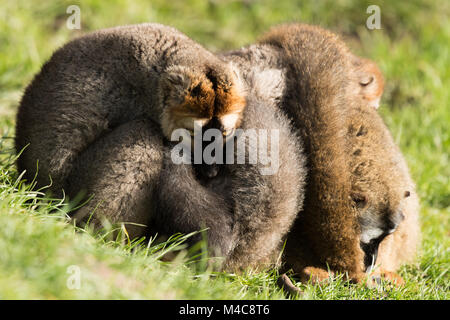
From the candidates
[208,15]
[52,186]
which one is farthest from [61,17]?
[52,186]

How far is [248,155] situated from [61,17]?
6.76 meters

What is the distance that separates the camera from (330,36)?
6.20 meters

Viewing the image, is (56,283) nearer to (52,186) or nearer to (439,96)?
(52,186)

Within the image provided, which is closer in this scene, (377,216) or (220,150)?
(220,150)

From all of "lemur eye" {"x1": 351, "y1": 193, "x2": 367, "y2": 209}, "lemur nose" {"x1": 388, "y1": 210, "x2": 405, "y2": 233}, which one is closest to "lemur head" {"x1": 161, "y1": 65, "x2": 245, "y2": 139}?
"lemur eye" {"x1": 351, "y1": 193, "x2": 367, "y2": 209}

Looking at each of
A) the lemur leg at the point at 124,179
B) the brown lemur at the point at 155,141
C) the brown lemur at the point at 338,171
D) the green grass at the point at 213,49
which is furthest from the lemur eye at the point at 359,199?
the lemur leg at the point at 124,179

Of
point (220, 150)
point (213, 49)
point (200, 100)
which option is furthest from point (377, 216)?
point (213, 49)

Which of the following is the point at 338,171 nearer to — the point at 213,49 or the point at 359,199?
the point at 359,199

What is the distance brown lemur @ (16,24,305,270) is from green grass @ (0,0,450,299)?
0.25 metres

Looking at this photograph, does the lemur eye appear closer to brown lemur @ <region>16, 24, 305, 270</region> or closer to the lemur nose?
the lemur nose

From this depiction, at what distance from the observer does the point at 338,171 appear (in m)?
5.45

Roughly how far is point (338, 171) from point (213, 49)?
5.82m

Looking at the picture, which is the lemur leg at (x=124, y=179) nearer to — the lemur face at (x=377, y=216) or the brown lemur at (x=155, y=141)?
the brown lemur at (x=155, y=141)

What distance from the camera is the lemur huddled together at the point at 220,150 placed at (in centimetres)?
520
